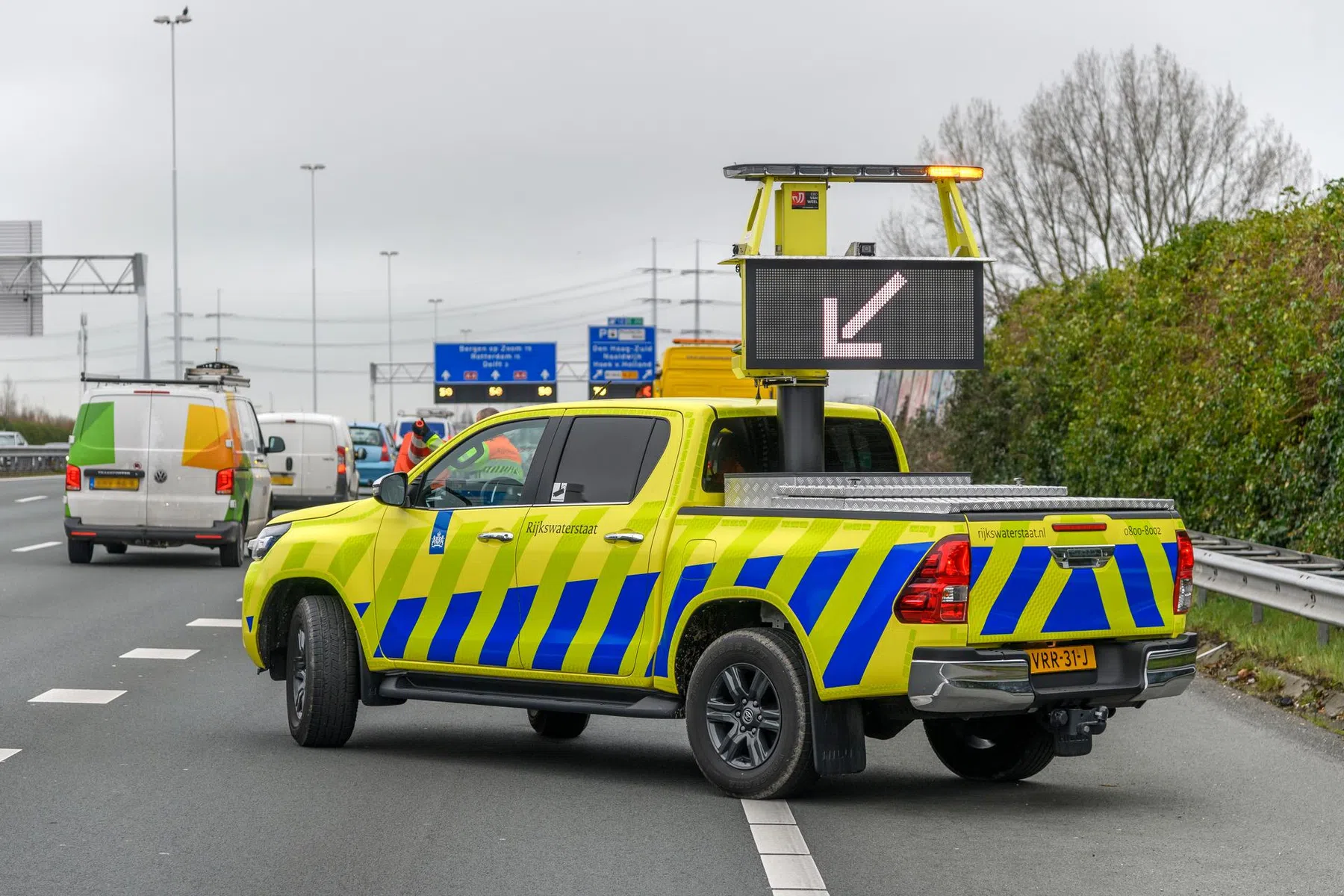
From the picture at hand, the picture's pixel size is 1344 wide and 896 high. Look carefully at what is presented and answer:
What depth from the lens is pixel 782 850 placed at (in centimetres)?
698

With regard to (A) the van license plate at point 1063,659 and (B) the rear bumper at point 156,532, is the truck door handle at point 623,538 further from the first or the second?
(B) the rear bumper at point 156,532

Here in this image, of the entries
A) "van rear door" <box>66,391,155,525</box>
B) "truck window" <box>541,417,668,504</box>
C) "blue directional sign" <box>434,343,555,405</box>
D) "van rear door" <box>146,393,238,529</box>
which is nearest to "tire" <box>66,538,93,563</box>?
"van rear door" <box>66,391,155,525</box>

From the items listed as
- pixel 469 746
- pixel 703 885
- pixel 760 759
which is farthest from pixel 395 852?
pixel 469 746

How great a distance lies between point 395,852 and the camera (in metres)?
6.89

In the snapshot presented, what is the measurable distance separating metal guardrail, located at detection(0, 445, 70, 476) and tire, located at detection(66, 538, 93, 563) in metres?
38.0

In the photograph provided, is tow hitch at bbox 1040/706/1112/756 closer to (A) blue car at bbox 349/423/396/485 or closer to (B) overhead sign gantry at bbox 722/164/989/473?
(B) overhead sign gantry at bbox 722/164/989/473

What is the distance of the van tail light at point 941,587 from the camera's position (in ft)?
24.0

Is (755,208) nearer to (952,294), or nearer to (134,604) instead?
(952,294)

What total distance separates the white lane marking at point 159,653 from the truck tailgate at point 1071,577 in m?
7.85

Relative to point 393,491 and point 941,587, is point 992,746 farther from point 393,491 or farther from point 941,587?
point 393,491

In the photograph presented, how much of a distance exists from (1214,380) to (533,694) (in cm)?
1046

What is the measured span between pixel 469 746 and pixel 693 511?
2271 millimetres

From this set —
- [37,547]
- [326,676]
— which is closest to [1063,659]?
[326,676]

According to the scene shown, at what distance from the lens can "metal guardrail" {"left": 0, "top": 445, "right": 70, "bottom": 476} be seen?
2366 inches
